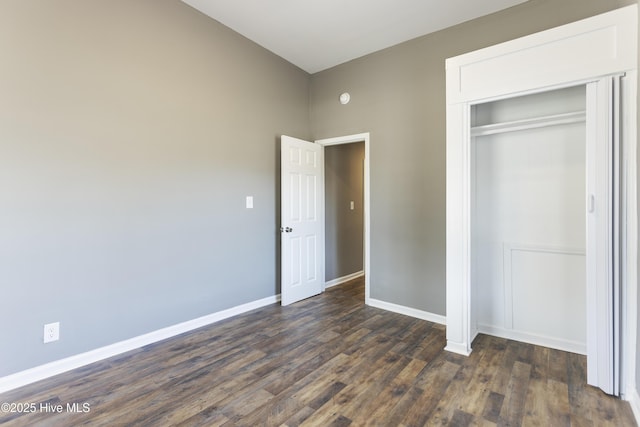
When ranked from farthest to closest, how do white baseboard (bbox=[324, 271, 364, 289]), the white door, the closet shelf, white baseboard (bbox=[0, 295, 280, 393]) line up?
white baseboard (bbox=[324, 271, 364, 289]) → the white door → the closet shelf → white baseboard (bbox=[0, 295, 280, 393])

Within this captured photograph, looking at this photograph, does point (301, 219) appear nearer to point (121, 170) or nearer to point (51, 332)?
point (121, 170)

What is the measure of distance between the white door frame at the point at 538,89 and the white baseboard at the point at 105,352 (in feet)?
7.44

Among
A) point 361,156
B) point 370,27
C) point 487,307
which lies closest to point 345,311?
point 487,307

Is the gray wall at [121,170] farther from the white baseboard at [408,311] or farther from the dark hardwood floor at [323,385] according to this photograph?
the white baseboard at [408,311]

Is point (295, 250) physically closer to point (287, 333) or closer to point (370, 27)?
point (287, 333)

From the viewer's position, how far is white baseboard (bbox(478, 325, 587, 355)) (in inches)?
95.0

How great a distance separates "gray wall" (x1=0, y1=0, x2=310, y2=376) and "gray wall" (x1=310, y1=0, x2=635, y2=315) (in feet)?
4.43

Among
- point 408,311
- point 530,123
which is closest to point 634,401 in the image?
point 408,311

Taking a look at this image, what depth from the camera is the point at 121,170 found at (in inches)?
96.4

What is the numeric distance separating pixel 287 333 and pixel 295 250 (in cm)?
114

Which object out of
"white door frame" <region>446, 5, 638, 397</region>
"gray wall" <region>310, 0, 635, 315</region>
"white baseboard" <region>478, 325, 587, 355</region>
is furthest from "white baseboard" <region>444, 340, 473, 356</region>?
"gray wall" <region>310, 0, 635, 315</region>

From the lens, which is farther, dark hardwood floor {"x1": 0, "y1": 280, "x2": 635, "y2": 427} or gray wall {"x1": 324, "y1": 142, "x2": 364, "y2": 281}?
gray wall {"x1": 324, "y1": 142, "x2": 364, "y2": 281}

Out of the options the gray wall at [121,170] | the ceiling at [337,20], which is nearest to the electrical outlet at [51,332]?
the gray wall at [121,170]

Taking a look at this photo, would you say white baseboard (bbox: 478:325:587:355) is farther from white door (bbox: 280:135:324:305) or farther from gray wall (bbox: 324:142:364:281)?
gray wall (bbox: 324:142:364:281)
